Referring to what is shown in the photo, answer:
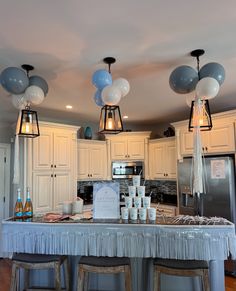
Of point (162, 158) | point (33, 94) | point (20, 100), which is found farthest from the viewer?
point (162, 158)

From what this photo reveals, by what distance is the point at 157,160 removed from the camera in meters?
5.10

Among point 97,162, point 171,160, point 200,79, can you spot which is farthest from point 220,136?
point 97,162

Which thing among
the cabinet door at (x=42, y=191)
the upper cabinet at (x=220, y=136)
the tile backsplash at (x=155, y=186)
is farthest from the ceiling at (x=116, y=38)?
the tile backsplash at (x=155, y=186)

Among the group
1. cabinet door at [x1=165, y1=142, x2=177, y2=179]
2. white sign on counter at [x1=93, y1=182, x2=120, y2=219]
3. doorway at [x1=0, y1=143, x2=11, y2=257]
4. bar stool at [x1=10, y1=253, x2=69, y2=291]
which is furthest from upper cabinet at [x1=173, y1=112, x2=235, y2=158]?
doorway at [x1=0, y1=143, x2=11, y2=257]

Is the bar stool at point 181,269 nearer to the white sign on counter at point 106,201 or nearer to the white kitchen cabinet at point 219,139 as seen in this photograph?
the white sign on counter at point 106,201

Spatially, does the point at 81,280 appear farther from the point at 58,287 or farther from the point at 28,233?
the point at 28,233

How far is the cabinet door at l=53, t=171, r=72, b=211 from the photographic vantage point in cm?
420

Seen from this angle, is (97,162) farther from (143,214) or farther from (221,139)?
(143,214)

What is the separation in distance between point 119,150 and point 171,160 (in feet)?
3.80

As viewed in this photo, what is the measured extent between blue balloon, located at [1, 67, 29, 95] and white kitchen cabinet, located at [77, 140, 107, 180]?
2560mm

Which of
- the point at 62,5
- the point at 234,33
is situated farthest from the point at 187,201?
the point at 62,5

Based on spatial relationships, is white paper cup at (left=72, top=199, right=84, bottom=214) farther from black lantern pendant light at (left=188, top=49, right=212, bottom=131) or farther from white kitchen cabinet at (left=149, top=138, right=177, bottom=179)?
A: white kitchen cabinet at (left=149, top=138, right=177, bottom=179)

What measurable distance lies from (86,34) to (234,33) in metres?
1.15

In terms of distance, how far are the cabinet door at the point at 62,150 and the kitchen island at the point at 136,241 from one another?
6.57 feet
